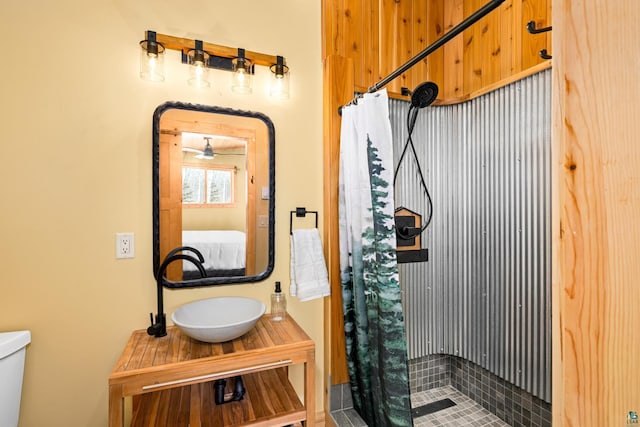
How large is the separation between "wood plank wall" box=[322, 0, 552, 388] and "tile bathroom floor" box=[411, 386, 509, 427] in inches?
23.2

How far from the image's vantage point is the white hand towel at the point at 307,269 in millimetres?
1826

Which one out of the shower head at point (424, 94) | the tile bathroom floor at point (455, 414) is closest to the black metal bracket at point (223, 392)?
the tile bathroom floor at point (455, 414)

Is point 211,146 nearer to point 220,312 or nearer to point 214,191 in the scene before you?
point 214,191

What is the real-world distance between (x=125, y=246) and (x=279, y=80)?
1259 millimetres

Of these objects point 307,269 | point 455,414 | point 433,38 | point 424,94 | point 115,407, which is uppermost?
point 433,38

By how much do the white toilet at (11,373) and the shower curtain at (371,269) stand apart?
1548mm

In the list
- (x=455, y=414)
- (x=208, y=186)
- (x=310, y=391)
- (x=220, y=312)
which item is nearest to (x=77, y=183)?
(x=208, y=186)

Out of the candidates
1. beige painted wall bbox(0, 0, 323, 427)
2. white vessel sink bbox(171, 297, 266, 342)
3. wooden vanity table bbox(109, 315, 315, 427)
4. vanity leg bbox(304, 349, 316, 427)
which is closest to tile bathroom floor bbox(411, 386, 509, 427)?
vanity leg bbox(304, 349, 316, 427)

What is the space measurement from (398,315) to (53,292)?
166cm

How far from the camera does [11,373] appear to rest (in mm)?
1285

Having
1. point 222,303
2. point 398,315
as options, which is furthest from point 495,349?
point 222,303

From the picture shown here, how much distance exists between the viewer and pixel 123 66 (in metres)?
1.57

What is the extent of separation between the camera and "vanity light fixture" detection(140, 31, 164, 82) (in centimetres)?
155

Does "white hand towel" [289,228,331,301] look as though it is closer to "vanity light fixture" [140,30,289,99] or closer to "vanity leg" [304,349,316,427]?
"vanity leg" [304,349,316,427]
